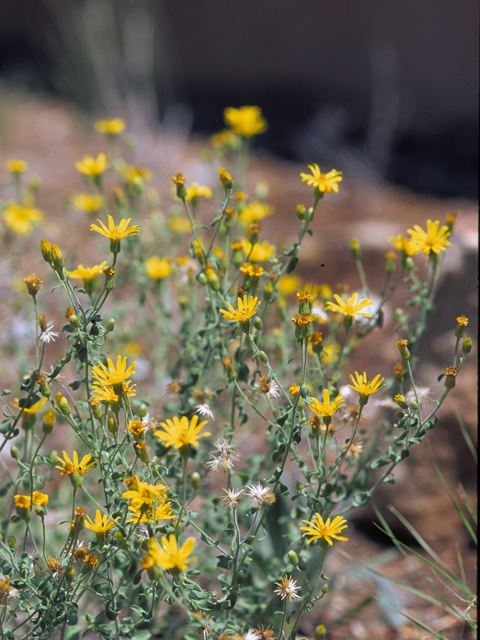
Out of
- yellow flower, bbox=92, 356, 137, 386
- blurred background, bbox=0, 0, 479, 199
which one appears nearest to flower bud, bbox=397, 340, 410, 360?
yellow flower, bbox=92, 356, 137, 386

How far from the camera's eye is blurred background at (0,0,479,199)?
19.5 ft

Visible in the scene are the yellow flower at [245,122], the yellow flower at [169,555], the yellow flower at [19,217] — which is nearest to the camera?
the yellow flower at [169,555]

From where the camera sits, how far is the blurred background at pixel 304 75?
594cm

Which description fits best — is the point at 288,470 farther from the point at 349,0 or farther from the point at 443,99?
the point at 349,0

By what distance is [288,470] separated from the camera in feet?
8.21

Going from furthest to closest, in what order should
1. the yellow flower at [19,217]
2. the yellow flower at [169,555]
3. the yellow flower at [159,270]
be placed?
the yellow flower at [19,217] → the yellow flower at [159,270] → the yellow flower at [169,555]

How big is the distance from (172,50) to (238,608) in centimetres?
789

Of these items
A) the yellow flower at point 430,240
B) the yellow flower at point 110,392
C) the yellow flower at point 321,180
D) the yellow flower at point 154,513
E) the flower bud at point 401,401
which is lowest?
the yellow flower at point 154,513

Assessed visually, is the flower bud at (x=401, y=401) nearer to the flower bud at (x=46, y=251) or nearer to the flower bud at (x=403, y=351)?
the flower bud at (x=403, y=351)

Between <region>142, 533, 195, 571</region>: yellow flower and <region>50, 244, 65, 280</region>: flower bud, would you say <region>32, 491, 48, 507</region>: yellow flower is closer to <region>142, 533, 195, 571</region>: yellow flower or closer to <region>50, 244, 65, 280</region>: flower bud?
<region>142, 533, 195, 571</region>: yellow flower

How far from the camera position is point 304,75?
7.25 meters

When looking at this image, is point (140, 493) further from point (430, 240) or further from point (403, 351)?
point (430, 240)

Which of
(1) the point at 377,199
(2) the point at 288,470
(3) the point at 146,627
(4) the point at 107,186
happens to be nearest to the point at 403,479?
(2) the point at 288,470

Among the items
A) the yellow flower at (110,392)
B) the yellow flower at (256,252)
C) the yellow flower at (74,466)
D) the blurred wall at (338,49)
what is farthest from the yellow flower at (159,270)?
the blurred wall at (338,49)
